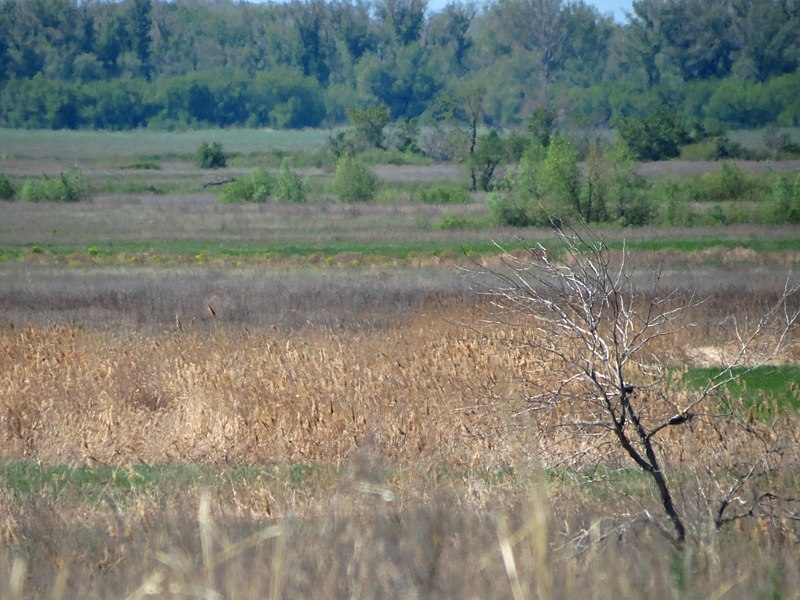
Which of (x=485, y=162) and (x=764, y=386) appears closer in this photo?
(x=764, y=386)

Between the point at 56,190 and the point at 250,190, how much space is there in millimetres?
9393

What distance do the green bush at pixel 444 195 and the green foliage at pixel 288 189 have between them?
20.1ft

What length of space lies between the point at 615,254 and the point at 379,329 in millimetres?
11896

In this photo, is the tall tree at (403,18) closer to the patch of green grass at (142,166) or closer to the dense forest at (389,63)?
the dense forest at (389,63)

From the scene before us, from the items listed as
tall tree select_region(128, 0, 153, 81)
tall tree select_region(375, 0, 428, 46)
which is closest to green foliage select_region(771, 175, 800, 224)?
tall tree select_region(128, 0, 153, 81)

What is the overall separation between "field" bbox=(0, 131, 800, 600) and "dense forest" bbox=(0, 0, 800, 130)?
46.4 m

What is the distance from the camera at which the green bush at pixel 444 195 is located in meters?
51.5

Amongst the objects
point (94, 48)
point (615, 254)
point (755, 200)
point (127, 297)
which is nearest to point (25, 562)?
point (127, 297)

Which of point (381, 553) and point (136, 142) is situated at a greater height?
point (381, 553)

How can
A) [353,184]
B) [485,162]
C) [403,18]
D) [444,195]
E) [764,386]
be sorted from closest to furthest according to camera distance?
1. [764,386]
2. [444,195]
3. [353,184]
4. [485,162]
5. [403,18]

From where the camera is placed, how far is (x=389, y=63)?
114m

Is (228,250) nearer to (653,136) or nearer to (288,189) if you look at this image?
(288,189)

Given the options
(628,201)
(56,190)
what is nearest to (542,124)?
(628,201)

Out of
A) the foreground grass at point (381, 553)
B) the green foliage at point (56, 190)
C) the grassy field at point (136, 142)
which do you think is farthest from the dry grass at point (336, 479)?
the grassy field at point (136, 142)
